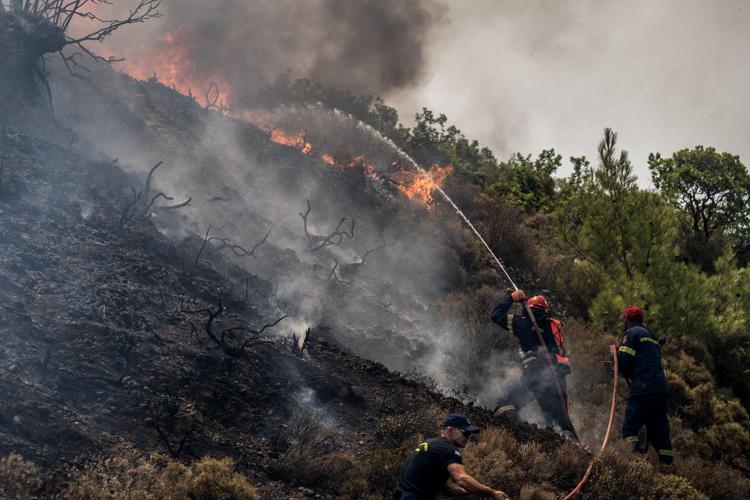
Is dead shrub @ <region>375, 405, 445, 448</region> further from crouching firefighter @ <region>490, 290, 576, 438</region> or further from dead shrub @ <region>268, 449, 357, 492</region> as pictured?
crouching firefighter @ <region>490, 290, 576, 438</region>

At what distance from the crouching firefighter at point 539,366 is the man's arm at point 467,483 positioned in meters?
4.26

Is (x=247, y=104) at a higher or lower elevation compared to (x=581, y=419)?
higher

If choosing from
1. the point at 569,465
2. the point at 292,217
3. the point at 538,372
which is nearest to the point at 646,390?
the point at 569,465

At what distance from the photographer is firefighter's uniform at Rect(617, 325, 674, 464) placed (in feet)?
25.9

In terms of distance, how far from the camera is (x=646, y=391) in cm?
787

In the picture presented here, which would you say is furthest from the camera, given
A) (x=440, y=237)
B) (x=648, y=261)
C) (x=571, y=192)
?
(x=571, y=192)

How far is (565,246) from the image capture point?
14859 mm

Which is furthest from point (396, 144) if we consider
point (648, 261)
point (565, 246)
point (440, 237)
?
point (648, 261)

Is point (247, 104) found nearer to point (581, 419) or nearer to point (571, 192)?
point (571, 192)

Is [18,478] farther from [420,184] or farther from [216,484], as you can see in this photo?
[420,184]

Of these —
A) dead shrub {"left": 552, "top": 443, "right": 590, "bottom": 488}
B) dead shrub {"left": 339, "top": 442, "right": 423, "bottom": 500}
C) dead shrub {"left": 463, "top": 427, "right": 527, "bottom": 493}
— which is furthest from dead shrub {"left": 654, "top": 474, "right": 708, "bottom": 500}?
dead shrub {"left": 339, "top": 442, "right": 423, "bottom": 500}

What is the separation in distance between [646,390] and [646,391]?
1 centimetres

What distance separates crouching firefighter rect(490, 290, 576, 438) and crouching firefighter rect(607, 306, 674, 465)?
0.90 metres

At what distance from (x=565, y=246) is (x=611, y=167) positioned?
218 cm
